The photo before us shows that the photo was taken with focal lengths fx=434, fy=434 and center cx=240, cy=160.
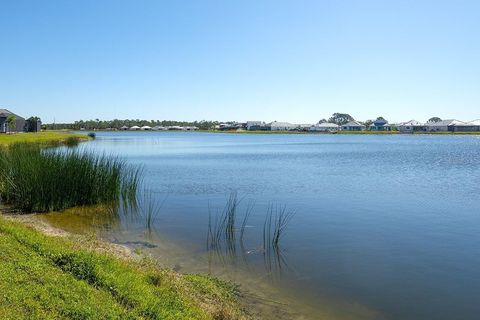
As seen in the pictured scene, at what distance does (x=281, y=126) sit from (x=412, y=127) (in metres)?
53.2

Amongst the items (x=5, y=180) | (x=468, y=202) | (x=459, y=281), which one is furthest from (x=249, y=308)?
(x=468, y=202)

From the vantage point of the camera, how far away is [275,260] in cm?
1066

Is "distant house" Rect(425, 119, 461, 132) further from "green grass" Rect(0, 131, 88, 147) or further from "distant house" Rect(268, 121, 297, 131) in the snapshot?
"green grass" Rect(0, 131, 88, 147)

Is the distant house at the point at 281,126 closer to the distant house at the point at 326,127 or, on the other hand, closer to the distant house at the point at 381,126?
the distant house at the point at 326,127

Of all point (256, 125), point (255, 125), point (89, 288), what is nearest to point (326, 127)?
point (256, 125)

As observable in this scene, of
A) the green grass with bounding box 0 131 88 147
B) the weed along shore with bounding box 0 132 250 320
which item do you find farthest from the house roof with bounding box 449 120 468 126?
the weed along shore with bounding box 0 132 250 320

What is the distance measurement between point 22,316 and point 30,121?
91.2m

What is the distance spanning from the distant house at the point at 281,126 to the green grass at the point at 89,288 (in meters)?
176

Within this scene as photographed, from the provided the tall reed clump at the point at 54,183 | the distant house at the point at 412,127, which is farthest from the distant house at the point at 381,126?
the tall reed clump at the point at 54,183

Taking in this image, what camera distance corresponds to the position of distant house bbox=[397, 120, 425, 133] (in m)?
153

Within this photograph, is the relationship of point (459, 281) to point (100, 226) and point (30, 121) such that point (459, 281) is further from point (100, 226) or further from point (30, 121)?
point (30, 121)

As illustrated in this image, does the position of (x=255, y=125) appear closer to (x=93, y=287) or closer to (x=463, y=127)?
(x=463, y=127)

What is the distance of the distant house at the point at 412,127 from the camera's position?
153 m

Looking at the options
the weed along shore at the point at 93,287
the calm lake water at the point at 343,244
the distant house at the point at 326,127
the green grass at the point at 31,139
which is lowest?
the calm lake water at the point at 343,244
